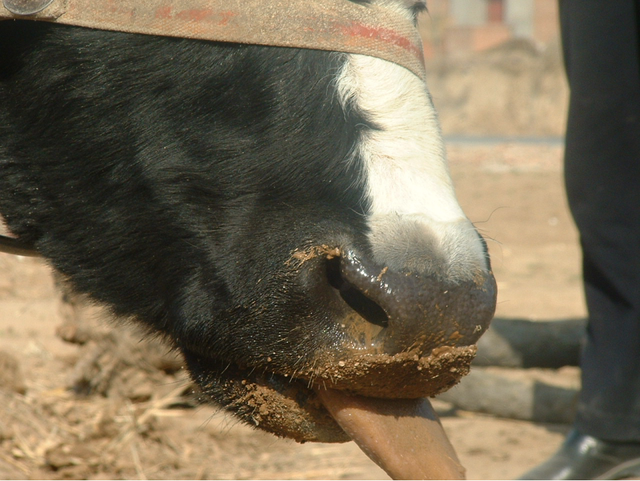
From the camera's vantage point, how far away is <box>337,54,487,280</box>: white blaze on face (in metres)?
1.27

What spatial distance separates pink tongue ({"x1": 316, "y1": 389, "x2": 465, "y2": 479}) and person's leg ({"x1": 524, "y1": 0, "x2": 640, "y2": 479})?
1.56 metres

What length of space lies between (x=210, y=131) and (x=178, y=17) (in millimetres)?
210

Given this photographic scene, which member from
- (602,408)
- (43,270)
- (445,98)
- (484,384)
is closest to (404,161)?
(602,408)

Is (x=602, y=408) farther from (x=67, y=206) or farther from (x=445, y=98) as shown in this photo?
(x=445, y=98)

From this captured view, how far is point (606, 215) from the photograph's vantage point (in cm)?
277

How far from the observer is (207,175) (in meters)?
1.36

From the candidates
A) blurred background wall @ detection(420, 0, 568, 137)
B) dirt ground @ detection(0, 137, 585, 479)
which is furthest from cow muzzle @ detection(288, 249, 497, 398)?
blurred background wall @ detection(420, 0, 568, 137)

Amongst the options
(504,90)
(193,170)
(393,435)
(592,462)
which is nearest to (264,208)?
(193,170)

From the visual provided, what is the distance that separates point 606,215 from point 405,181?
1702 mm

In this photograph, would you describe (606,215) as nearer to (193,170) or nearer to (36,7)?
(193,170)

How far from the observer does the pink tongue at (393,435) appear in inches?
53.0

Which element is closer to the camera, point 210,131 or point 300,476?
point 210,131

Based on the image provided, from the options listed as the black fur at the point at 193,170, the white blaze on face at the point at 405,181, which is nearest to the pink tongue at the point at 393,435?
the black fur at the point at 193,170

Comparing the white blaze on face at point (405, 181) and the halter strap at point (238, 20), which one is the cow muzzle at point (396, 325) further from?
the halter strap at point (238, 20)
